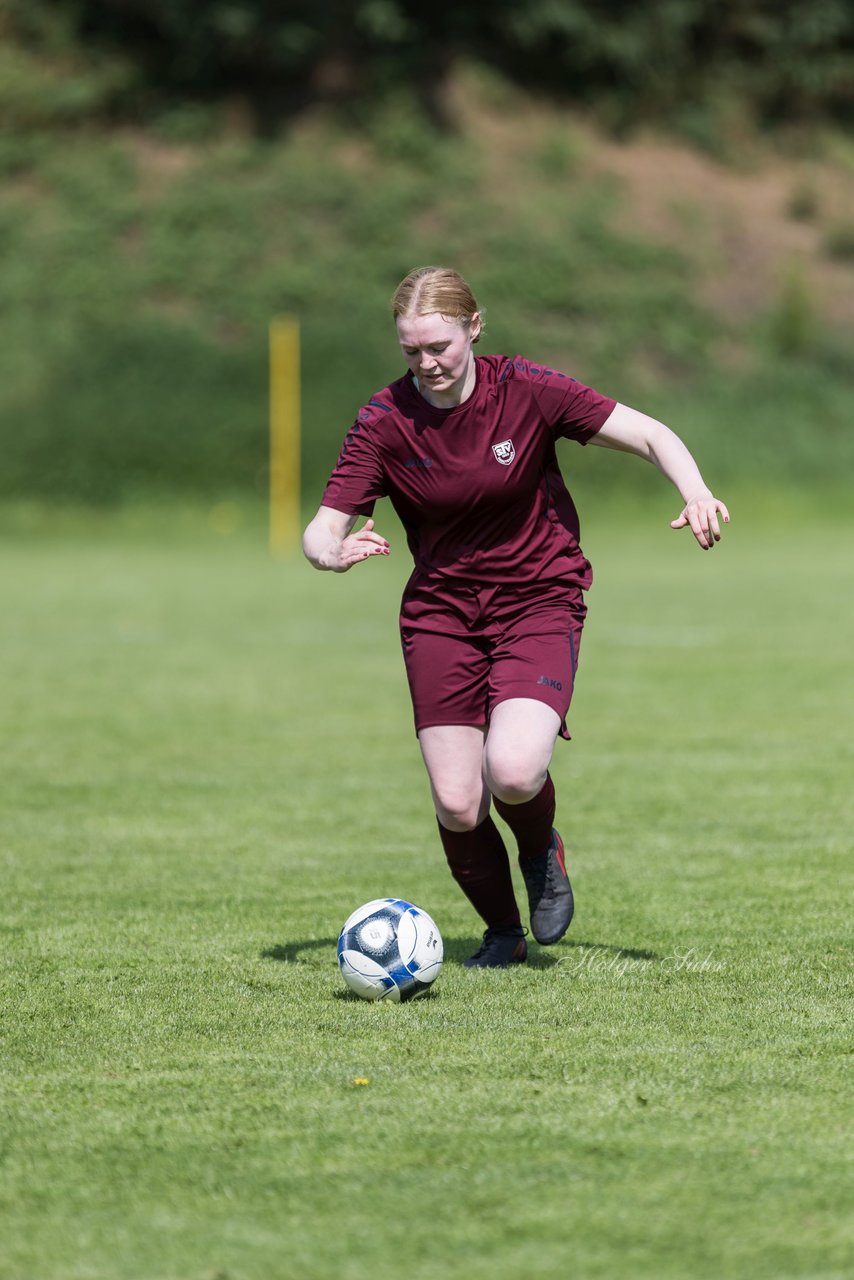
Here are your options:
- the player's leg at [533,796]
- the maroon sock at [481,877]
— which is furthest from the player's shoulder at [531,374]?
the maroon sock at [481,877]

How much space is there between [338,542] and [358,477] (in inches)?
9.3

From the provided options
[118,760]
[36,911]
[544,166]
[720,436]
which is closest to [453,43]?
[544,166]

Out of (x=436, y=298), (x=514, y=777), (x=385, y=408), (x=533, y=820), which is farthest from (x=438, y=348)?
(x=533, y=820)

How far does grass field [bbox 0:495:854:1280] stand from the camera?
321cm

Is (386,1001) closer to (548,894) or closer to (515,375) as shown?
(548,894)

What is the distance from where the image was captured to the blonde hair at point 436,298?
493 centimetres

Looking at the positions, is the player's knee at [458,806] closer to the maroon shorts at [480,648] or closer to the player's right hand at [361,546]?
the maroon shorts at [480,648]

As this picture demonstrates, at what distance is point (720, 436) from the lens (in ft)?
111

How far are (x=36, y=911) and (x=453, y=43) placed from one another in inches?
1424

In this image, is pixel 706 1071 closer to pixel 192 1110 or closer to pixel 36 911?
pixel 192 1110

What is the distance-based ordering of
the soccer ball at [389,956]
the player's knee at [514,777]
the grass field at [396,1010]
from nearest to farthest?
the grass field at [396,1010]
the soccer ball at [389,956]
the player's knee at [514,777]

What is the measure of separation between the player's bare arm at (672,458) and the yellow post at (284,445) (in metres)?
22.8

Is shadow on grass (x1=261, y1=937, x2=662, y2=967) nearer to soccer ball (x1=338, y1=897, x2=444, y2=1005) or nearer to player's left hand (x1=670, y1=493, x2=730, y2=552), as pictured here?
soccer ball (x1=338, y1=897, x2=444, y2=1005)

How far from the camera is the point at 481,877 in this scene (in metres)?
5.46
